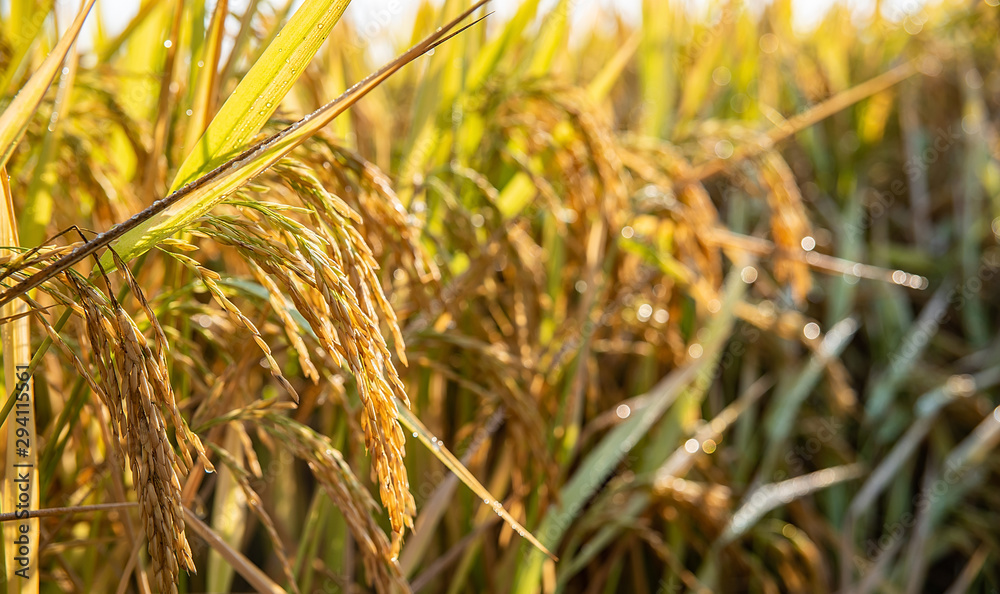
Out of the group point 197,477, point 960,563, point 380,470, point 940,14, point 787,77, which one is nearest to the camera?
point 380,470

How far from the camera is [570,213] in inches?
58.9

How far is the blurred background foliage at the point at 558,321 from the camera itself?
979 millimetres

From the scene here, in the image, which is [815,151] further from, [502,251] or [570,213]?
[502,251]

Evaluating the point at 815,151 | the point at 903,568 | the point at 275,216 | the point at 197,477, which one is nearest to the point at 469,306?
the point at 197,477

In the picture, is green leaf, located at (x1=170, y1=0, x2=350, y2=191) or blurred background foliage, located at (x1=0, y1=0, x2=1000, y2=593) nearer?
green leaf, located at (x1=170, y1=0, x2=350, y2=191)

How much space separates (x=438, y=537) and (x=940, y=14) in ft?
10.9

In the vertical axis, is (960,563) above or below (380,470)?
below

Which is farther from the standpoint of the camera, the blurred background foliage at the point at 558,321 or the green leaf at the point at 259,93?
the blurred background foliage at the point at 558,321

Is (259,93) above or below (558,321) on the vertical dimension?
above

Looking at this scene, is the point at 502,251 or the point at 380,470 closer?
the point at 380,470

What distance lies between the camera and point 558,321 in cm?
146

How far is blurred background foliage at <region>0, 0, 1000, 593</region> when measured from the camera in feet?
3.21

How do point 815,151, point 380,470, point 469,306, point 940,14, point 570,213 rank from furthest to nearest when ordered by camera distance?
point 940,14 → point 815,151 → point 570,213 → point 469,306 → point 380,470

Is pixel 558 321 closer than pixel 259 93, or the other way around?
pixel 259 93
